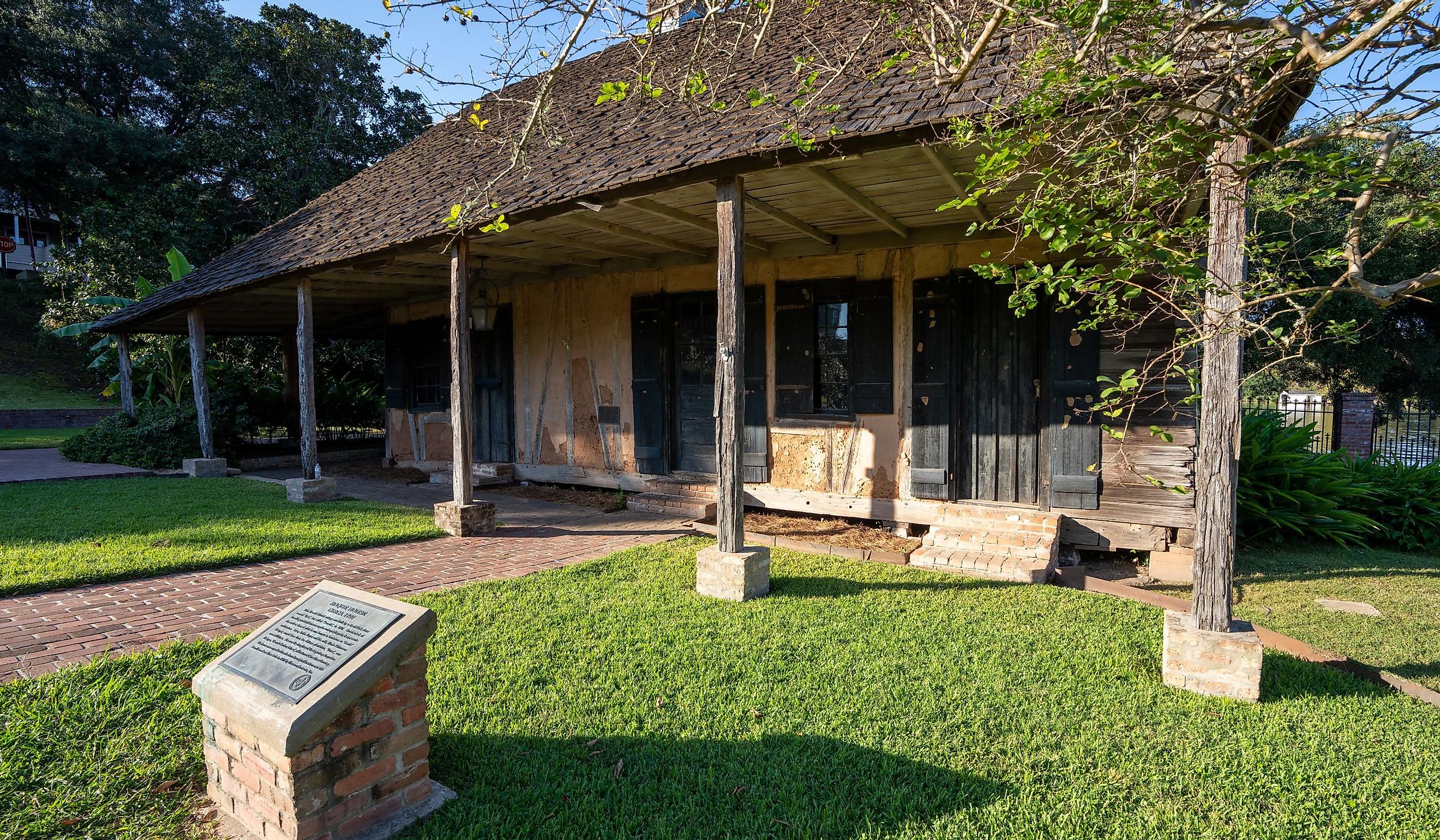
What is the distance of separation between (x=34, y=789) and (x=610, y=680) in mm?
2163

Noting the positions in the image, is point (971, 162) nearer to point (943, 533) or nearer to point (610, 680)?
point (943, 533)

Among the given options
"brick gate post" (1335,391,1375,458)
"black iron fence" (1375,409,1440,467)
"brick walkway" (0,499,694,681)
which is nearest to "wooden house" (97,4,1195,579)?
"brick walkway" (0,499,694,681)

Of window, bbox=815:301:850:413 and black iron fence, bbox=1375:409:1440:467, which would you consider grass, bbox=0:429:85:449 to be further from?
black iron fence, bbox=1375:409:1440:467

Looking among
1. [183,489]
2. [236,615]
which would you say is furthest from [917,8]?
[183,489]

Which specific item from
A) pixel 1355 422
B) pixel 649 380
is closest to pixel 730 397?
pixel 649 380

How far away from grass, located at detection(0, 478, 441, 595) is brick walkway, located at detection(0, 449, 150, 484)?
57cm

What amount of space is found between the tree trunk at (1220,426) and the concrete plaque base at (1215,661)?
0.23ft

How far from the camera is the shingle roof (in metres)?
4.38

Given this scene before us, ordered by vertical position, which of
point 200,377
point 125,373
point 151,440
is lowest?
point 151,440

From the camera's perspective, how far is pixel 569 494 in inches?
383

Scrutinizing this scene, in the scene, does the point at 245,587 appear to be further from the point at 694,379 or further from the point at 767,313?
the point at 767,313

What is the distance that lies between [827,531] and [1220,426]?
4290mm

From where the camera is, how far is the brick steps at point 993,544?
5.62m

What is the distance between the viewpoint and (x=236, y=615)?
4.48 m
